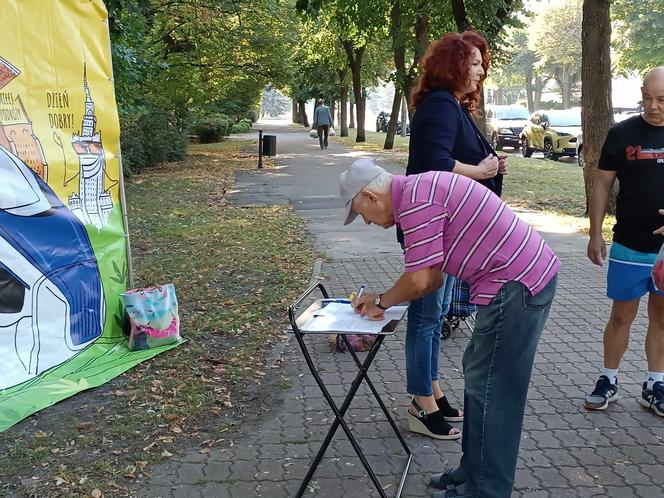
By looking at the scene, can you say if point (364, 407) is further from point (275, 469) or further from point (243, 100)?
point (243, 100)

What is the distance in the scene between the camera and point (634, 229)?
3.93m

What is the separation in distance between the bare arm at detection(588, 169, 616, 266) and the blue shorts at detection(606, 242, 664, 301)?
16 centimetres

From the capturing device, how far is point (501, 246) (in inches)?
102

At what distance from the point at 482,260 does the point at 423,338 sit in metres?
1.13

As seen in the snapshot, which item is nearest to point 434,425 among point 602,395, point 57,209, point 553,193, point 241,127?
point 602,395

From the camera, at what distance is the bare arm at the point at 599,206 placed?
406 centimetres

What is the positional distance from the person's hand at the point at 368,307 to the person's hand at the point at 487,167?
98cm

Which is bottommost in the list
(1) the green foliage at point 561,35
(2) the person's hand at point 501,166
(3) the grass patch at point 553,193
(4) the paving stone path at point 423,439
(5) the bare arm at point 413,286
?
(4) the paving stone path at point 423,439

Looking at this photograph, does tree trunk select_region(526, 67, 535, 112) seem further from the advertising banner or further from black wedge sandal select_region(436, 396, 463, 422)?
black wedge sandal select_region(436, 396, 463, 422)

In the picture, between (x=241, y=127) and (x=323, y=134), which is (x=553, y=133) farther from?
(x=241, y=127)

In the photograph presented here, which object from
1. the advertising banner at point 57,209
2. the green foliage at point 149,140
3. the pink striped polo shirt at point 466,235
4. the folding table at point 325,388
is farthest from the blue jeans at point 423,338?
the green foliage at point 149,140

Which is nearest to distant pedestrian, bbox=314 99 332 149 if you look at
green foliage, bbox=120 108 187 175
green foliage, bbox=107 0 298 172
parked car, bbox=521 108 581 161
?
green foliage, bbox=107 0 298 172

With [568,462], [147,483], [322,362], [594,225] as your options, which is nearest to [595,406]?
[568,462]

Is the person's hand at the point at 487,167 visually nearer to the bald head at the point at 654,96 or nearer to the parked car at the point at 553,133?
the bald head at the point at 654,96
